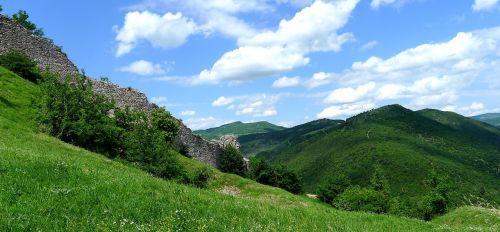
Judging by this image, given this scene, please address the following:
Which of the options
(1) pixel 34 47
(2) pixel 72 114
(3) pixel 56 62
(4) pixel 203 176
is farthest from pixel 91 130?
(3) pixel 56 62

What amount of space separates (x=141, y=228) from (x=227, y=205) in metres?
5.16

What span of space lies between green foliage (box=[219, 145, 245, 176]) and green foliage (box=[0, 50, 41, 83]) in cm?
3887

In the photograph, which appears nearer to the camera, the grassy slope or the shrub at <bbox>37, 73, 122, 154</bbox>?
the grassy slope

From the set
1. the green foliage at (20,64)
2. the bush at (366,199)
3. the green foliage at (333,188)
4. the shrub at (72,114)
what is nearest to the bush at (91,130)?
the shrub at (72,114)

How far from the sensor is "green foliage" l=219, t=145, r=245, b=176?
8600 cm

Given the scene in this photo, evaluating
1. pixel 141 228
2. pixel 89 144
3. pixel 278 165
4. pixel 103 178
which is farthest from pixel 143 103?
pixel 141 228

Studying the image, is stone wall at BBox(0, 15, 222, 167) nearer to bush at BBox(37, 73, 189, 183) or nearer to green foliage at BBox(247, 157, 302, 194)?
bush at BBox(37, 73, 189, 183)

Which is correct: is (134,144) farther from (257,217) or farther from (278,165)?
(278,165)

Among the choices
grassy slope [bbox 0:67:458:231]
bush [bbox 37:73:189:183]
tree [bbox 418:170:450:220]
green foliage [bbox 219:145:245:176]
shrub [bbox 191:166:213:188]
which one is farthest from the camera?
tree [bbox 418:170:450:220]

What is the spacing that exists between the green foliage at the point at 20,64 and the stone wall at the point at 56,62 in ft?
5.73

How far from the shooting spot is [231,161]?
87.4 m

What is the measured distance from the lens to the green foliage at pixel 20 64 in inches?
2061

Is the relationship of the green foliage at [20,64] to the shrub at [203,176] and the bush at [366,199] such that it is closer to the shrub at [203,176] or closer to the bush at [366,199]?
the shrub at [203,176]

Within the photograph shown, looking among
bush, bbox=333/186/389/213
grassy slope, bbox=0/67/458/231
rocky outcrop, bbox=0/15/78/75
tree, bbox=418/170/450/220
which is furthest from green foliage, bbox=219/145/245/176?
grassy slope, bbox=0/67/458/231
